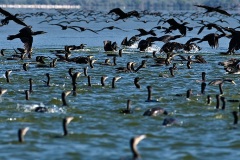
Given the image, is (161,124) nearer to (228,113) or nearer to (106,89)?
(228,113)

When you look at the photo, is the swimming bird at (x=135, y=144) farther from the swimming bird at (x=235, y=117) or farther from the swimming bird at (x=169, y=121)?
the swimming bird at (x=235, y=117)

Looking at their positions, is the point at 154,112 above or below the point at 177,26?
below

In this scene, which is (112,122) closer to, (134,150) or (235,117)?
(235,117)

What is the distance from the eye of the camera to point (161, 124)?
63.3 feet

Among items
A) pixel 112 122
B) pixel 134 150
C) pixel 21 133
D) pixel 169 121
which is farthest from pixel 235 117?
pixel 21 133

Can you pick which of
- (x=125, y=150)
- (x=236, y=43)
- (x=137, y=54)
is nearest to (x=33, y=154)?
(x=125, y=150)

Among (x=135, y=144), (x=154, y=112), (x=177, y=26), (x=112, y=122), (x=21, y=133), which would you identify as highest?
(x=177, y=26)

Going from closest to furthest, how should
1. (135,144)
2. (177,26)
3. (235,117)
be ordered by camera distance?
(135,144) → (235,117) → (177,26)

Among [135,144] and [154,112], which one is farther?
[154,112]

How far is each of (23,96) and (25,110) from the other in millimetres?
3165

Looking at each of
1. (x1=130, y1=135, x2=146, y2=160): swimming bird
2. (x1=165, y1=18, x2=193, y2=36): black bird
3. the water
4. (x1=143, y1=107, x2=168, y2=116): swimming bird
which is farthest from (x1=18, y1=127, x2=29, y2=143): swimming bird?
(x1=165, y1=18, x2=193, y2=36): black bird

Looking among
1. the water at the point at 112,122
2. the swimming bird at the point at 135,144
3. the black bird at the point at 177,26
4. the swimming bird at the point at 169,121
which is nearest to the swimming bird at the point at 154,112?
the water at the point at 112,122

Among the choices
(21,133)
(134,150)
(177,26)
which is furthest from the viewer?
(177,26)

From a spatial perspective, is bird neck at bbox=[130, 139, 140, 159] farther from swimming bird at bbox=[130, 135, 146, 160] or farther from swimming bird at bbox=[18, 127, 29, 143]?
swimming bird at bbox=[18, 127, 29, 143]
